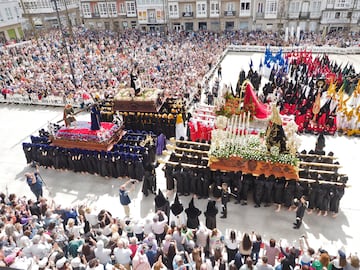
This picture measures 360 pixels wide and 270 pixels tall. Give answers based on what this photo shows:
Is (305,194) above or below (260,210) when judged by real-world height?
above

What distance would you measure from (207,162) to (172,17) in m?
32.3

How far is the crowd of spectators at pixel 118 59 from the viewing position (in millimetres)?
20906

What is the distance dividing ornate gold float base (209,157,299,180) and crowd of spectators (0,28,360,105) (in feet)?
26.7

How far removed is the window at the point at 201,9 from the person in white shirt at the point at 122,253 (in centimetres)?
3558

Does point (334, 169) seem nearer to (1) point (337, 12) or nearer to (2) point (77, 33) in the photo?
(1) point (337, 12)

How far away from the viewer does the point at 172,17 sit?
127ft

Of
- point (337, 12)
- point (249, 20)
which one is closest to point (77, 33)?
point (249, 20)

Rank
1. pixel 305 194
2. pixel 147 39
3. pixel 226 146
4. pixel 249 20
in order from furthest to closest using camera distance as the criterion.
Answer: pixel 249 20 < pixel 147 39 < pixel 226 146 < pixel 305 194

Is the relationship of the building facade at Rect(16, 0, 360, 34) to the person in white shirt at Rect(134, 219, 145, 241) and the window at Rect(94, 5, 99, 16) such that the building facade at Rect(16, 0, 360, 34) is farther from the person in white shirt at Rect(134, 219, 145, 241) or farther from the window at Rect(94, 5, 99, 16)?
the person in white shirt at Rect(134, 219, 145, 241)

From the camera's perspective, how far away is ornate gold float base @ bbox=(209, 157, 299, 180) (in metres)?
9.72

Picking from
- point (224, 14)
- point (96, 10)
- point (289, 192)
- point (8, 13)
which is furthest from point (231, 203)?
point (8, 13)

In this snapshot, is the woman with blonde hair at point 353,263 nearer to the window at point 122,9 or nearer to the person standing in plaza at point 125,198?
the person standing in plaza at point 125,198

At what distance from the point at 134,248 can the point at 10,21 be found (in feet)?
143

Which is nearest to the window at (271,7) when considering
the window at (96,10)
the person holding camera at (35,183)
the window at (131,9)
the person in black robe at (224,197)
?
the window at (131,9)
